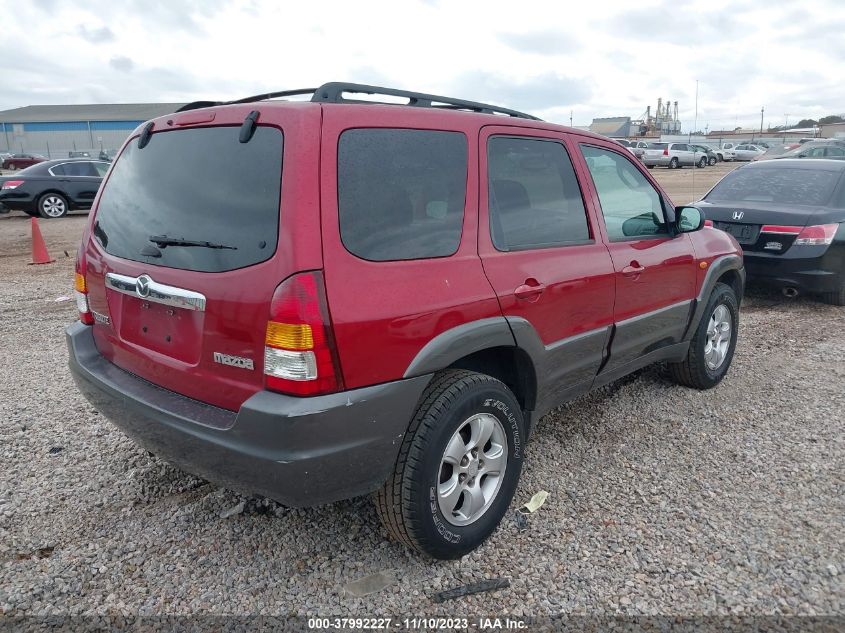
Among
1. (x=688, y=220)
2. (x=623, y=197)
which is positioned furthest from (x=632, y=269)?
(x=688, y=220)

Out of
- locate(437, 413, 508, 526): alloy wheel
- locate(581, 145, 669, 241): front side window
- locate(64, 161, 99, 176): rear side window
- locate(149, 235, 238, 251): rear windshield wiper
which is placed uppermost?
locate(64, 161, 99, 176): rear side window

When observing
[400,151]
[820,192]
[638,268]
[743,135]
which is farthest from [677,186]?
[743,135]

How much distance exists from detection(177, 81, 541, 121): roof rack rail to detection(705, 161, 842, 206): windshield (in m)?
4.95

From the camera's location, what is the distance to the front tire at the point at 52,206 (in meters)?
15.5

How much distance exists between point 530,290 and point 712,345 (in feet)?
7.97

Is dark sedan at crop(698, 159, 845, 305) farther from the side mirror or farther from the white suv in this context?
the white suv

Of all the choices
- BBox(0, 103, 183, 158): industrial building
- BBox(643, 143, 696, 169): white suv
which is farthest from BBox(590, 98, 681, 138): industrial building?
BBox(0, 103, 183, 158): industrial building

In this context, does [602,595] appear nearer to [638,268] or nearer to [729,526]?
[729,526]

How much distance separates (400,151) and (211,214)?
0.76m

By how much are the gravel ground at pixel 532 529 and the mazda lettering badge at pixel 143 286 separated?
115 centimetres

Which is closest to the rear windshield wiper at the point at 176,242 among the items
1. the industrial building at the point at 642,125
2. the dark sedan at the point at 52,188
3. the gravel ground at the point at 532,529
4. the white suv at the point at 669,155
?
the gravel ground at the point at 532,529

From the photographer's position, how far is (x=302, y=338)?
215 cm

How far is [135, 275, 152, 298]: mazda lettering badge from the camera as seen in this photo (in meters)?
2.54

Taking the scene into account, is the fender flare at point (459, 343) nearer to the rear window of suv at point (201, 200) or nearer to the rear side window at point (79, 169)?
the rear window of suv at point (201, 200)
